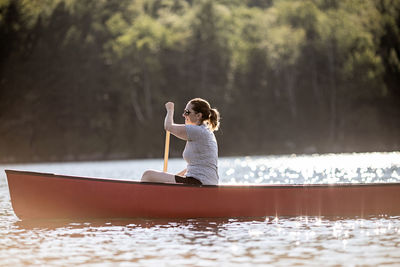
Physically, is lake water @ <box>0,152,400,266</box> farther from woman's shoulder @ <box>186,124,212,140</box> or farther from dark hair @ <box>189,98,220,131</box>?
dark hair @ <box>189,98,220,131</box>

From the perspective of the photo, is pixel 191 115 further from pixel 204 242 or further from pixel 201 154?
pixel 204 242

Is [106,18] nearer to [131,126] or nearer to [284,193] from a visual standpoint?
[131,126]

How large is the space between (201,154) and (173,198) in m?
0.77

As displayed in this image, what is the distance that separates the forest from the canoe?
107 ft

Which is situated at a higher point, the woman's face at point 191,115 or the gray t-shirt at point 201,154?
the woman's face at point 191,115

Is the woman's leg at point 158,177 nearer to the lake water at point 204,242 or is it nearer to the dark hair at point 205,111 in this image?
the lake water at point 204,242

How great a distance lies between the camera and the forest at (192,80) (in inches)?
1689

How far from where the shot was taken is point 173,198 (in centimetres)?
876

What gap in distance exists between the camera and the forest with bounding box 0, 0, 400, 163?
42906 mm

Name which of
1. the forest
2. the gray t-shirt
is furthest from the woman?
the forest

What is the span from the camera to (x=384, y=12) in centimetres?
4697

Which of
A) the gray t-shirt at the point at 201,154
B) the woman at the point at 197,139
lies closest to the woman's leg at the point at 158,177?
the woman at the point at 197,139

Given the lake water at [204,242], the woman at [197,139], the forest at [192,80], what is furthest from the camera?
the forest at [192,80]

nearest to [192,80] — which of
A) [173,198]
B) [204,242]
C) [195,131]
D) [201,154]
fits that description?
[173,198]
